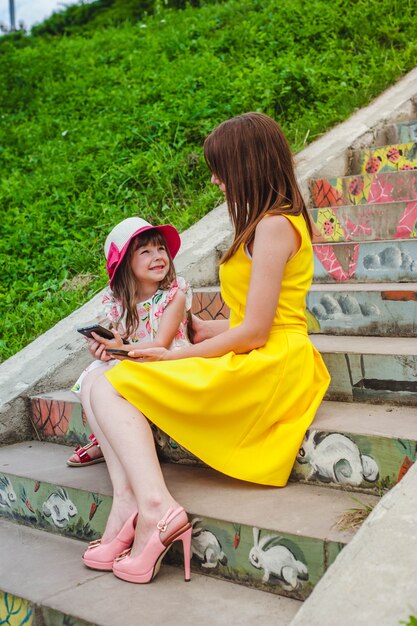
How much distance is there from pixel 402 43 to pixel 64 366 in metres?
4.85

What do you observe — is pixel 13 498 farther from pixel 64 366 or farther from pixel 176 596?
pixel 176 596

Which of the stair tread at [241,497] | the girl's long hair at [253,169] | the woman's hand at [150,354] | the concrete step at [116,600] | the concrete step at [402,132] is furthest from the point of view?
the concrete step at [402,132]

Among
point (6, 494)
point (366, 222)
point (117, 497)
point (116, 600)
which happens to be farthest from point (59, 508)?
point (366, 222)

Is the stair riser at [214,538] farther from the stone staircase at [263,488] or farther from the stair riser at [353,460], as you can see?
the stair riser at [353,460]

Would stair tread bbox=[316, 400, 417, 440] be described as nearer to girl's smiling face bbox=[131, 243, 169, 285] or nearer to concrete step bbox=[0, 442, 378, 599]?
concrete step bbox=[0, 442, 378, 599]

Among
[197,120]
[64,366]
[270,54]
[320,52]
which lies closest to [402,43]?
[320,52]

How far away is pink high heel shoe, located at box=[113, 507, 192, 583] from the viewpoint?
239 cm

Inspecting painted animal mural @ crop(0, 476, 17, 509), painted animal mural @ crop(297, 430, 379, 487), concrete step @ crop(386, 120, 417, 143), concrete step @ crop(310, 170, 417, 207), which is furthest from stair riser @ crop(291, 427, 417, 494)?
concrete step @ crop(386, 120, 417, 143)

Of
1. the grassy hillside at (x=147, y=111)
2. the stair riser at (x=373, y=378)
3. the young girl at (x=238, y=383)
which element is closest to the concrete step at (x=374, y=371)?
the stair riser at (x=373, y=378)

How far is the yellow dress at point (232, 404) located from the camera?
8.57 ft

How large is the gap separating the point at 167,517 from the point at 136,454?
0.25 metres

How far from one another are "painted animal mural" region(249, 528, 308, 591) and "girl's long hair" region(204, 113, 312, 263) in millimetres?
1081

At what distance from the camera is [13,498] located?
10.6 feet

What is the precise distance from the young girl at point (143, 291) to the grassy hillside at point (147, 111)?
3.87ft
